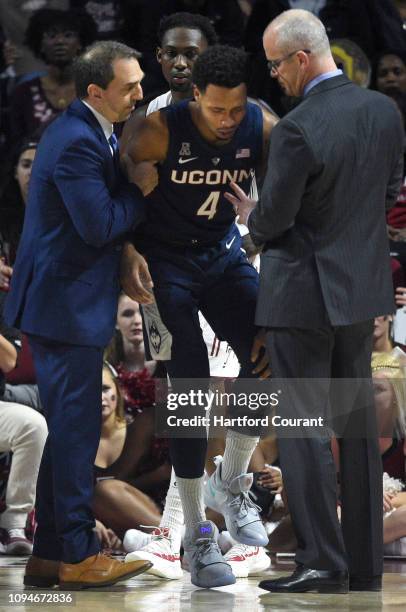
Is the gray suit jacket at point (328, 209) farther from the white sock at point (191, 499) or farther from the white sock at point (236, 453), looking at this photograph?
the white sock at point (191, 499)

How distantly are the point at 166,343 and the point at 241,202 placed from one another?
58 centimetres

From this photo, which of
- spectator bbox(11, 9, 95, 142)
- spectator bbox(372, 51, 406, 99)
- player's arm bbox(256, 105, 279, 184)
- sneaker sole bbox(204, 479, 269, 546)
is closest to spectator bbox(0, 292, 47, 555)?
sneaker sole bbox(204, 479, 269, 546)

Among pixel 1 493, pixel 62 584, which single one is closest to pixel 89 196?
pixel 62 584

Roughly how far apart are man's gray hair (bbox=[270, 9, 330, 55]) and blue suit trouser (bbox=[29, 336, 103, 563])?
1.19 metres

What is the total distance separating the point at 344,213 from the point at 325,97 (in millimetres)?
381

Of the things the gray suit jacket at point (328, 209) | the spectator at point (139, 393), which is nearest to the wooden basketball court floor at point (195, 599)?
the gray suit jacket at point (328, 209)

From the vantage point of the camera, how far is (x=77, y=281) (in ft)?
13.4

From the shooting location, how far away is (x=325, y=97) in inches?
157

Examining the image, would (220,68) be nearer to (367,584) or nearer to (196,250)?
(196,250)

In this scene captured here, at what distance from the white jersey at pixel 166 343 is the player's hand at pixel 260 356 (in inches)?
11.9

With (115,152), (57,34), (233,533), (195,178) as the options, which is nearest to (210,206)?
(195,178)

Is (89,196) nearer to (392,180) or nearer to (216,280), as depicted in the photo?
(216,280)

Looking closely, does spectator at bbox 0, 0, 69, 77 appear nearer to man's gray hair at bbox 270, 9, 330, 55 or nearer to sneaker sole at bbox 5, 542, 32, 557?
sneaker sole at bbox 5, 542, 32, 557

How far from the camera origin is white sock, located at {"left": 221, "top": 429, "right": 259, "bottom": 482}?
4535mm
